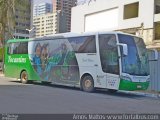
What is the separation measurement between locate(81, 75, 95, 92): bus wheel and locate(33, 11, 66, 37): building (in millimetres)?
46817

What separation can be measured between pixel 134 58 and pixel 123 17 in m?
25.0

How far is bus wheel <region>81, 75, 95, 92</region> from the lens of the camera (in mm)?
19948

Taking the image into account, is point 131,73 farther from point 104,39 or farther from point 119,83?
point 104,39

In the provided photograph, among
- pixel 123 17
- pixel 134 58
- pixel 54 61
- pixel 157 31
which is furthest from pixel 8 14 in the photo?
pixel 134 58

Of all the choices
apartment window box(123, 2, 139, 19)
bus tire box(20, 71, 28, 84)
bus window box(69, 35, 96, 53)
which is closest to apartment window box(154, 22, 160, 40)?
apartment window box(123, 2, 139, 19)

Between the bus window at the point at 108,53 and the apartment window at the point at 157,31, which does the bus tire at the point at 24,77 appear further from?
the apartment window at the point at 157,31

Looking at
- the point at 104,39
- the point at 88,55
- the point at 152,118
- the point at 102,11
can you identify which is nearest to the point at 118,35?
the point at 104,39

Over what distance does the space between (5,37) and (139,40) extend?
2494cm

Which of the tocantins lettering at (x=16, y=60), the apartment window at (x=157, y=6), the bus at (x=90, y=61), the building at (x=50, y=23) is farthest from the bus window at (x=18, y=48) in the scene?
the building at (x=50, y=23)

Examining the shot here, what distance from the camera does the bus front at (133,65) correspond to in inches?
731

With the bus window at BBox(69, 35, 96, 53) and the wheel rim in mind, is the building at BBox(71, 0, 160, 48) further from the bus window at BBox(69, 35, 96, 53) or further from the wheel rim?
the wheel rim

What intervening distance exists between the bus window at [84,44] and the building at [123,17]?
62.0ft

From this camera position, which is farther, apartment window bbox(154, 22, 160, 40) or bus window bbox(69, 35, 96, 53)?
apartment window bbox(154, 22, 160, 40)

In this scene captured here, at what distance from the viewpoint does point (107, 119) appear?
32.5 ft
